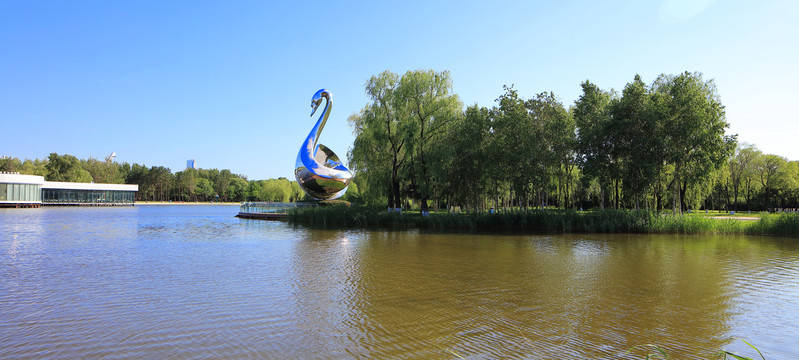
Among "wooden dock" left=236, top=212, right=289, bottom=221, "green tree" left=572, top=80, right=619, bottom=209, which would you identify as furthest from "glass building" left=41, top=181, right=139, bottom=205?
"green tree" left=572, top=80, right=619, bottom=209

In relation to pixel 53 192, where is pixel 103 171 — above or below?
above

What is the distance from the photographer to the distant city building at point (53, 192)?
60.4m

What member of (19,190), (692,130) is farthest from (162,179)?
(692,130)

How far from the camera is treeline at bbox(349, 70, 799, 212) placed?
22.2 metres

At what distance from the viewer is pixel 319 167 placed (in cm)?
2934

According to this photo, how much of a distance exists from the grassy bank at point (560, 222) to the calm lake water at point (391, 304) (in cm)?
745

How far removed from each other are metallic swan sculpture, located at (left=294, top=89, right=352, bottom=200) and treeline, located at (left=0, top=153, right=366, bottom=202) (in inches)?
2074

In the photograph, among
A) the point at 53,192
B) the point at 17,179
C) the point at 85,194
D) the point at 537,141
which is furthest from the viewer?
the point at 85,194

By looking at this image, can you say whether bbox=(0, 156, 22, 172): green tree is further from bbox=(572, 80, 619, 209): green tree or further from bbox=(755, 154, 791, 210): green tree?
bbox=(755, 154, 791, 210): green tree

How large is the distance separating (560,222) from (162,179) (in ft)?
326

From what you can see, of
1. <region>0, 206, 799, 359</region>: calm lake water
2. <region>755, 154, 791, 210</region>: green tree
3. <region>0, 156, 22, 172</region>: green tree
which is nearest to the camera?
<region>0, 206, 799, 359</region>: calm lake water

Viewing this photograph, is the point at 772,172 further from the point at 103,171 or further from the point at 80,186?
the point at 103,171

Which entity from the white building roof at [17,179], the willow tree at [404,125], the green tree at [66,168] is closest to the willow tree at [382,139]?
the willow tree at [404,125]

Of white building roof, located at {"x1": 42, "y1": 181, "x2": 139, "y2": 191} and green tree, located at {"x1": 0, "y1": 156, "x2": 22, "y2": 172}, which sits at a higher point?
green tree, located at {"x1": 0, "y1": 156, "x2": 22, "y2": 172}
